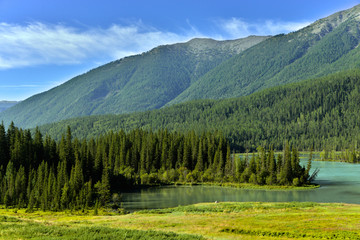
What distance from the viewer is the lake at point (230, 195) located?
374 ft

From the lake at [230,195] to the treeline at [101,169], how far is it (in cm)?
1056

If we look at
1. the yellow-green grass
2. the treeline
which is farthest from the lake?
the yellow-green grass

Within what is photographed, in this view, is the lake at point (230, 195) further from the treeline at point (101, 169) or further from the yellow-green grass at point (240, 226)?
the yellow-green grass at point (240, 226)

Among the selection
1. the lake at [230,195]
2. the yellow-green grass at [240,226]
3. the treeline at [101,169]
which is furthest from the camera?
the lake at [230,195]

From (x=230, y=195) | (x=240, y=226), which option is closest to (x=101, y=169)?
(x=230, y=195)

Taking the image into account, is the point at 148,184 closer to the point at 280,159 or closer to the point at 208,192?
the point at 208,192

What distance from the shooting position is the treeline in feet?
363

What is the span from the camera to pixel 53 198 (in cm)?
10756

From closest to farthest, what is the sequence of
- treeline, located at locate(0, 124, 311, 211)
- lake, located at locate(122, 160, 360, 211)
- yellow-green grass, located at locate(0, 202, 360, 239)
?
1. yellow-green grass, located at locate(0, 202, 360, 239)
2. treeline, located at locate(0, 124, 311, 211)
3. lake, located at locate(122, 160, 360, 211)

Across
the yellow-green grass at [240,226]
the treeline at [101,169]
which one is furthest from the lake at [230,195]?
the yellow-green grass at [240,226]

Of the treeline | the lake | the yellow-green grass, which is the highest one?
the treeline

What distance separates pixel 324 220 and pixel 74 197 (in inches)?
2874

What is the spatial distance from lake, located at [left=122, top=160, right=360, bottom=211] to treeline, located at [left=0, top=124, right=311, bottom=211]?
34.6 ft

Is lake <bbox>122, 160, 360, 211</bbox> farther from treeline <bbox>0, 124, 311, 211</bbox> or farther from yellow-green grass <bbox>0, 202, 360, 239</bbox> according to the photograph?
yellow-green grass <bbox>0, 202, 360, 239</bbox>
